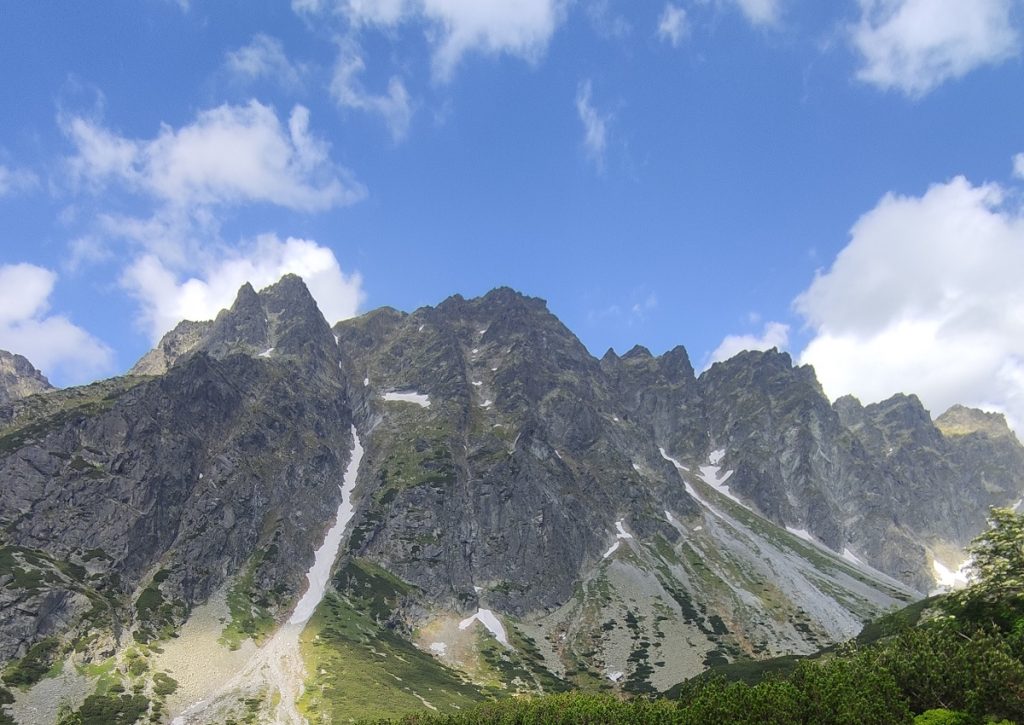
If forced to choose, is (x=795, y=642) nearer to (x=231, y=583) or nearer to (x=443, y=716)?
(x=443, y=716)

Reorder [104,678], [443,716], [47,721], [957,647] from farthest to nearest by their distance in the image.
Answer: [104,678]
[47,721]
[443,716]
[957,647]

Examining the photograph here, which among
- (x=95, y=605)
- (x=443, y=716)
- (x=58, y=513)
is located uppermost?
(x=58, y=513)

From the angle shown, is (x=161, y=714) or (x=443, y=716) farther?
(x=161, y=714)

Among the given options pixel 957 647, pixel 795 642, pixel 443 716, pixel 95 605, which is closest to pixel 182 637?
pixel 95 605

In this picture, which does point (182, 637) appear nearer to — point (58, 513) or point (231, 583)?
point (231, 583)

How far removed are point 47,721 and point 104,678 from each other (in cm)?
1659

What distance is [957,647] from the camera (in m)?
51.6

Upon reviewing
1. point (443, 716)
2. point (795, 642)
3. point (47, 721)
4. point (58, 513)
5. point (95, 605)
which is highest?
point (58, 513)

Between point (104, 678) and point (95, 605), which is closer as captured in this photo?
point (104, 678)

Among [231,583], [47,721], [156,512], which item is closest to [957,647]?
[47,721]

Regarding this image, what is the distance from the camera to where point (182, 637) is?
15438 cm

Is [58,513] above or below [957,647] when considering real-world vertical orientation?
above

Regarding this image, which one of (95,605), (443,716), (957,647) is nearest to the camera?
(957,647)

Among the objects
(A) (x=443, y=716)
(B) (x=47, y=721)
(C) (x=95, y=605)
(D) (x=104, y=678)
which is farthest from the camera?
(C) (x=95, y=605)
